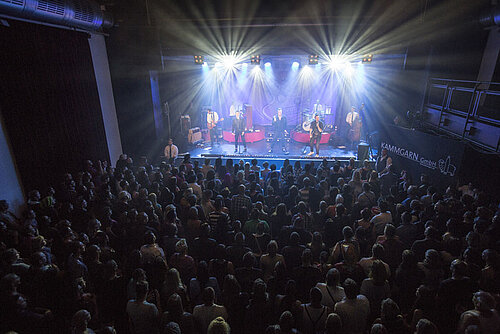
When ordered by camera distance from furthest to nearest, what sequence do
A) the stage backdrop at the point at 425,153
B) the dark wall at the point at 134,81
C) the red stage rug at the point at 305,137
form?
the red stage rug at the point at 305,137
the dark wall at the point at 134,81
the stage backdrop at the point at 425,153

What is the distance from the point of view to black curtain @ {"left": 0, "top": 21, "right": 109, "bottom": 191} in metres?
5.82

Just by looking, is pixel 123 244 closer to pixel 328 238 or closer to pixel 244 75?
pixel 328 238

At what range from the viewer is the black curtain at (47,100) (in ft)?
19.1

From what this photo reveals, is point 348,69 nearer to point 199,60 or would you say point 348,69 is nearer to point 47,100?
point 199,60

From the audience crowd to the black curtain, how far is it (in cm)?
170

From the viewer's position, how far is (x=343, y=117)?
15938 millimetres

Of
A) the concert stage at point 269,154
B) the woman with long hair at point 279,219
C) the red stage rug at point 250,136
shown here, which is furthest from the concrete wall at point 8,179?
the red stage rug at point 250,136

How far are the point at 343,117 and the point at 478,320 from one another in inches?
565

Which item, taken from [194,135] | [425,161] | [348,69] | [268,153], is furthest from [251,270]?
[348,69]

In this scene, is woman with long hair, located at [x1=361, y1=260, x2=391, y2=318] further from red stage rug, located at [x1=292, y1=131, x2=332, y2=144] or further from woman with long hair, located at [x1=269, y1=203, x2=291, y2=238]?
red stage rug, located at [x1=292, y1=131, x2=332, y2=144]

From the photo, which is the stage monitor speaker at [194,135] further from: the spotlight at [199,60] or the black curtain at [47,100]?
the black curtain at [47,100]

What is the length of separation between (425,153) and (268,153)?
6.01 meters

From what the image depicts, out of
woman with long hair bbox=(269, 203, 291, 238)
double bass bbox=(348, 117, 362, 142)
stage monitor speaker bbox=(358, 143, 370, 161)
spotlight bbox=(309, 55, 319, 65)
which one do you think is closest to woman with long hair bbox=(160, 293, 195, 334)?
woman with long hair bbox=(269, 203, 291, 238)

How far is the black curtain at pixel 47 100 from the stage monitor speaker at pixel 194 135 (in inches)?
189
